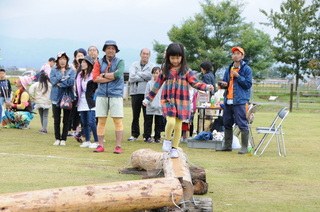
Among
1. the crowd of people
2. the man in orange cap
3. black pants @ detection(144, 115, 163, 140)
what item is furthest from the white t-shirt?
the man in orange cap

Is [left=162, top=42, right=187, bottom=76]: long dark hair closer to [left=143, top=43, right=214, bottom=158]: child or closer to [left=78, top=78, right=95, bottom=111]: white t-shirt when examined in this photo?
[left=143, top=43, right=214, bottom=158]: child

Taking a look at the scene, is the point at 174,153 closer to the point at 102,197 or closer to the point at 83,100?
the point at 102,197

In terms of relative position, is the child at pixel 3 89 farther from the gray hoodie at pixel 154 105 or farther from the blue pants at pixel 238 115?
the blue pants at pixel 238 115

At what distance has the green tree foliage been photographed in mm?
52812

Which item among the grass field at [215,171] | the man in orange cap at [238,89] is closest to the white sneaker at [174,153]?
the grass field at [215,171]

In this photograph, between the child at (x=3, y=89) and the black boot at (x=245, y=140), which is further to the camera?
the child at (x=3, y=89)

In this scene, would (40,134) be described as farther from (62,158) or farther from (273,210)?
(273,210)

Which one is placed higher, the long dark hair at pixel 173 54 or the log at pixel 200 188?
the long dark hair at pixel 173 54

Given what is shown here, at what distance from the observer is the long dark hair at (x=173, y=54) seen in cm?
660

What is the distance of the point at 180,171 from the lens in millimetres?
5238

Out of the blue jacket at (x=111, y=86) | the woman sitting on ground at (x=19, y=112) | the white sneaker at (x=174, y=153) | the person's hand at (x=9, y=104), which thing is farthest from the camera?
the woman sitting on ground at (x=19, y=112)

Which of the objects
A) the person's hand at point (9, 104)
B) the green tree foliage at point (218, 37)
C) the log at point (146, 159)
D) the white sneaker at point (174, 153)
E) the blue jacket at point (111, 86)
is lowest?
the log at point (146, 159)

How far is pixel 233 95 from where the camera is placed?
936 centimetres

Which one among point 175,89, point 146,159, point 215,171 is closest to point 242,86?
point 215,171
